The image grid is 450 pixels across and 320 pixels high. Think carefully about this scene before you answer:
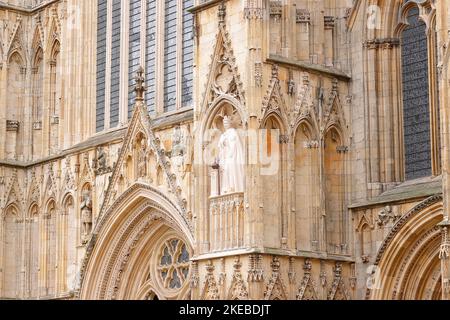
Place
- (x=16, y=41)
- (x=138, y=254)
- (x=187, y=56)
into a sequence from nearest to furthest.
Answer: (x=187, y=56)
(x=138, y=254)
(x=16, y=41)

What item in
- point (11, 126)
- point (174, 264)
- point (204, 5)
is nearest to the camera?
point (204, 5)

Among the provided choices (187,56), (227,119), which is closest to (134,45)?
(187,56)

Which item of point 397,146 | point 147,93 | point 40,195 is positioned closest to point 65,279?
point 40,195

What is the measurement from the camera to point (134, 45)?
97.5 ft

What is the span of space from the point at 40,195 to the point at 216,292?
331 inches

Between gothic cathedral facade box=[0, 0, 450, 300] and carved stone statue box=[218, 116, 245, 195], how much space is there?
0.12ft

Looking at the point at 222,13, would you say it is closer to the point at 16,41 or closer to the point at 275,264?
the point at 275,264

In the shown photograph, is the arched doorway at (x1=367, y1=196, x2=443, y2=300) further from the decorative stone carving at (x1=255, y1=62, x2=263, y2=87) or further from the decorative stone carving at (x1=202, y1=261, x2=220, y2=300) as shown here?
the decorative stone carving at (x1=255, y1=62, x2=263, y2=87)

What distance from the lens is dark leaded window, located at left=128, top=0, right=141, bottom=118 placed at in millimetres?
29547

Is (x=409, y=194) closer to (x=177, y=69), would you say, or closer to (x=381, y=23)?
(x=381, y=23)

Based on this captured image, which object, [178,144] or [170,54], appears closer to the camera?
[178,144]

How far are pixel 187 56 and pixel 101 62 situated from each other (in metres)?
3.07
